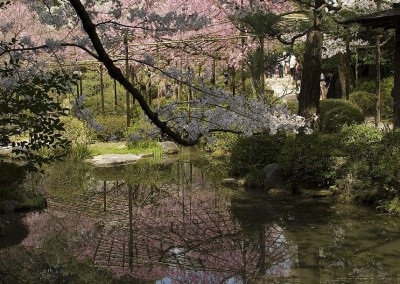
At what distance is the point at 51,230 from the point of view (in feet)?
28.0

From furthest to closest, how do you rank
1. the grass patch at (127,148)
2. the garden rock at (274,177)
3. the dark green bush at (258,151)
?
the grass patch at (127,148), the dark green bush at (258,151), the garden rock at (274,177)

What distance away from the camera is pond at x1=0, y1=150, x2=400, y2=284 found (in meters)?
6.34

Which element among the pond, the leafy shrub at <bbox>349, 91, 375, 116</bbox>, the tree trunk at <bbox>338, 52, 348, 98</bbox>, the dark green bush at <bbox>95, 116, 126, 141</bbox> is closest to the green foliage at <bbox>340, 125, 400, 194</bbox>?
the pond

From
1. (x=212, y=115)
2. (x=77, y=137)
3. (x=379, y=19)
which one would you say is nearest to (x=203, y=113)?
(x=212, y=115)

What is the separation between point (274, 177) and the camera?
11.2 m

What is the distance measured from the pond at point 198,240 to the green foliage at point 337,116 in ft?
15.3

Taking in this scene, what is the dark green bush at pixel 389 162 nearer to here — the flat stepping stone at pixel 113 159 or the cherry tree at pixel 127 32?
the cherry tree at pixel 127 32

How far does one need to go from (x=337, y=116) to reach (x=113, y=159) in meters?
6.42

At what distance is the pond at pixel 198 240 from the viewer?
634cm

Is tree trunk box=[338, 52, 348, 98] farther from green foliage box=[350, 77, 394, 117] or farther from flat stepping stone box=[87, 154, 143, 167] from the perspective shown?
flat stepping stone box=[87, 154, 143, 167]

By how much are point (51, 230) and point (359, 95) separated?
1388 centimetres

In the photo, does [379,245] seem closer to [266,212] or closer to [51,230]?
[266,212]

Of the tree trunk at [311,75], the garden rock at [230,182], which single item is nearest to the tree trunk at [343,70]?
the tree trunk at [311,75]

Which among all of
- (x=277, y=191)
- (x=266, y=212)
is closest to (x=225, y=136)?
(x=277, y=191)
